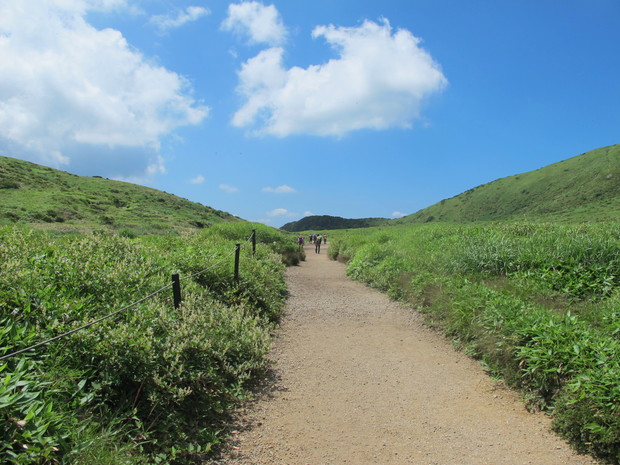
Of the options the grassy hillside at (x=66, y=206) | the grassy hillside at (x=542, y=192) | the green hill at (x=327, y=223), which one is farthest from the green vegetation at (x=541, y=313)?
the green hill at (x=327, y=223)

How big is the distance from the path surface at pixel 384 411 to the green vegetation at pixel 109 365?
50 cm

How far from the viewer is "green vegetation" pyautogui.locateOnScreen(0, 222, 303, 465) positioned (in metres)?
2.52

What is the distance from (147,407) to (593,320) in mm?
6052

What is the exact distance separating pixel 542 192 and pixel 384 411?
128 meters

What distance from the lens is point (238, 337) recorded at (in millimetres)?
5191

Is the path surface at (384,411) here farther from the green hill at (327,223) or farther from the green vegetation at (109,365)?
the green hill at (327,223)

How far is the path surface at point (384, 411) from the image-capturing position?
11.4 feet

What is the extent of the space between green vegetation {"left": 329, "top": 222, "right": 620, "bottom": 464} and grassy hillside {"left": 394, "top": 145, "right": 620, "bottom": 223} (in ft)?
292

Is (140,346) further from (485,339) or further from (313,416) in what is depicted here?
(485,339)

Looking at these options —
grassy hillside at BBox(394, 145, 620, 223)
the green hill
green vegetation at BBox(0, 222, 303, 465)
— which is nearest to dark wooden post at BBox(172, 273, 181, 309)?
green vegetation at BBox(0, 222, 303, 465)

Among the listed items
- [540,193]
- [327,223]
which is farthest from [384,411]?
[327,223]

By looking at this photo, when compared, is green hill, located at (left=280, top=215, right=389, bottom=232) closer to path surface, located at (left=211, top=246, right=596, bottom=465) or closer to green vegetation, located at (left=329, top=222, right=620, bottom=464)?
green vegetation, located at (left=329, top=222, right=620, bottom=464)

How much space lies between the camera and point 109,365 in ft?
11.0

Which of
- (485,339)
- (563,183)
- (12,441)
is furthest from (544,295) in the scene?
(563,183)
